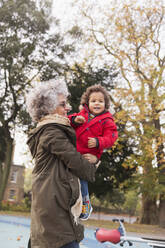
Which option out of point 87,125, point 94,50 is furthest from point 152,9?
point 87,125

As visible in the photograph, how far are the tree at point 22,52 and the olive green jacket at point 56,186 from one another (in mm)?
17078

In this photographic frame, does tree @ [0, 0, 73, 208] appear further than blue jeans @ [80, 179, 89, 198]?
Yes

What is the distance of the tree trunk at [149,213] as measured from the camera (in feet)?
63.4

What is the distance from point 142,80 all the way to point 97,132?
54.1 feet

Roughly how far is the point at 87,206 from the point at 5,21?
18801 mm

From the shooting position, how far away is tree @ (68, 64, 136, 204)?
17972mm

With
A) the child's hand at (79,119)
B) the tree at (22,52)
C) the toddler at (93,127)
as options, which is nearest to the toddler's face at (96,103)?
the toddler at (93,127)

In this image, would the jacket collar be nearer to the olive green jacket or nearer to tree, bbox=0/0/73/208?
the olive green jacket

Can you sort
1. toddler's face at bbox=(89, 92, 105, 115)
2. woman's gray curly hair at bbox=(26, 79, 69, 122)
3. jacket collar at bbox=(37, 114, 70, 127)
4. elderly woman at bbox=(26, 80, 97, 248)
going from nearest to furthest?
1. elderly woman at bbox=(26, 80, 97, 248)
2. jacket collar at bbox=(37, 114, 70, 127)
3. woman's gray curly hair at bbox=(26, 79, 69, 122)
4. toddler's face at bbox=(89, 92, 105, 115)

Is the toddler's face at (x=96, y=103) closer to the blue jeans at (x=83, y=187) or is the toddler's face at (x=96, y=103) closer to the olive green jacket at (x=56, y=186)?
the olive green jacket at (x=56, y=186)

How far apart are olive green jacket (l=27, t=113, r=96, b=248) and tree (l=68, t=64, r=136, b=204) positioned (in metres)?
15.3

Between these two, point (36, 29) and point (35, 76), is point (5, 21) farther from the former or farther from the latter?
point (35, 76)

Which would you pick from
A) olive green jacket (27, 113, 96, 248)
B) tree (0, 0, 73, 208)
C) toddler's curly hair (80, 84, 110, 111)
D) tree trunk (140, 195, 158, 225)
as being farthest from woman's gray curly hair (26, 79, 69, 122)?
tree trunk (140, 195, 158, 225)

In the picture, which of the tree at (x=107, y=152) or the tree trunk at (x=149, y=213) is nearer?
the tree at (x=107, y=152)
